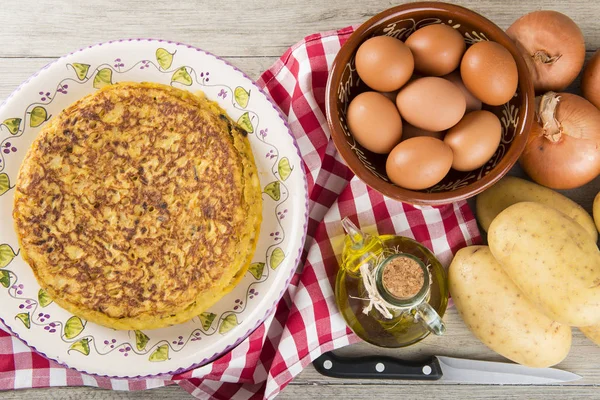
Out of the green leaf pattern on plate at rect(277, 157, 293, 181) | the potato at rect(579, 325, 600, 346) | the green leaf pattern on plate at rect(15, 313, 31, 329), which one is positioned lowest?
the potato at rect(579, 325, 600, 346)

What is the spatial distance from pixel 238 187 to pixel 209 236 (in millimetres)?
130

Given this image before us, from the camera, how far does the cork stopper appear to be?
123cm

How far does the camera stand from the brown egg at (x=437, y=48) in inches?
51.1

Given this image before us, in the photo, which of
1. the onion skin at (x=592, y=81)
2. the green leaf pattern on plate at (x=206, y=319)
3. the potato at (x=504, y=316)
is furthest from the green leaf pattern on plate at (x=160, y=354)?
the onion skin at (x=592, y=81)

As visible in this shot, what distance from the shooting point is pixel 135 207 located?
4.36ft

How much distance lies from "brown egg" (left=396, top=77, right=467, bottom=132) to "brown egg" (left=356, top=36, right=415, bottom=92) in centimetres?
4

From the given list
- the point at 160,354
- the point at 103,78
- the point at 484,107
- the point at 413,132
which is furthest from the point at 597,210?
the point at 103,78

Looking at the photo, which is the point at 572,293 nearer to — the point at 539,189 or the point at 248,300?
the point at 539,189

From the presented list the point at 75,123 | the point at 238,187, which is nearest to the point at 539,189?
the point at 238,187

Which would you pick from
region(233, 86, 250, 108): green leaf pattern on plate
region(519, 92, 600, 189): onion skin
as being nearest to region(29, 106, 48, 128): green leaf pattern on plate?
region(233, 86, 250, 108): green leaf pattern on plate

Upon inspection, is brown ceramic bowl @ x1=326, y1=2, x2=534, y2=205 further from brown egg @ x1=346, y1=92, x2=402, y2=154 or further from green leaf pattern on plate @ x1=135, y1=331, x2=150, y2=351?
green leaf pattern on plate @ x1=135, y1=331, x2=150, y2=351

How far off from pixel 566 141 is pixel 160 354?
1.11 m

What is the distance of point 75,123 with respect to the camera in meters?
1.31

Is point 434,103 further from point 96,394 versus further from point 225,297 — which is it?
point 96,394
